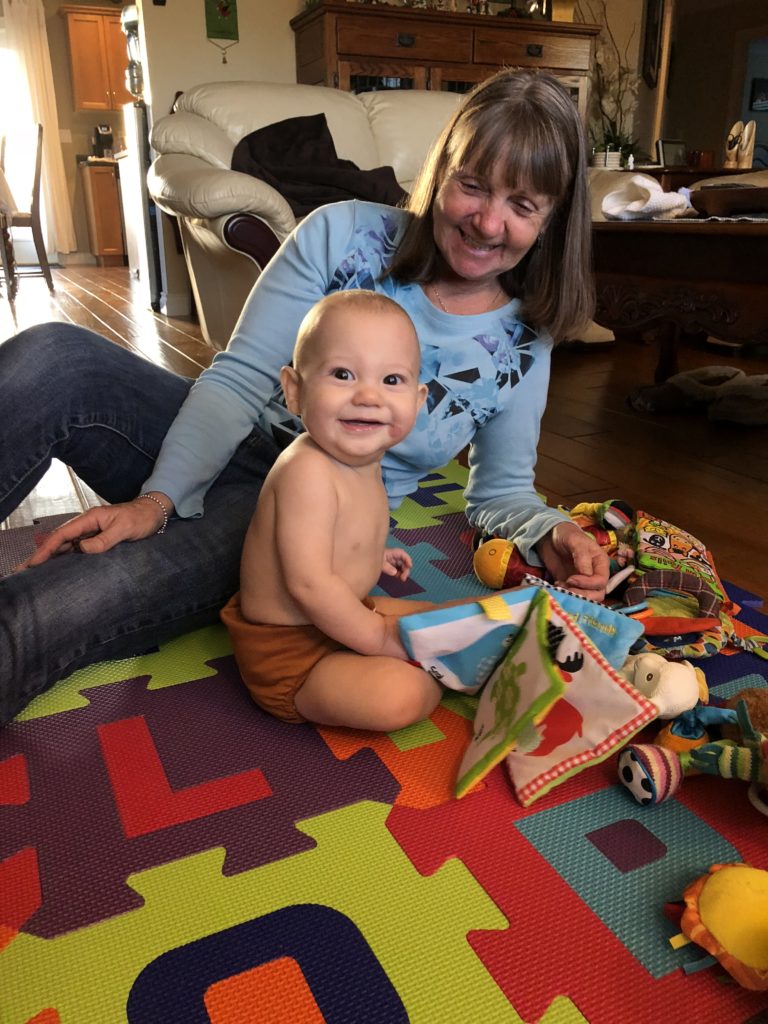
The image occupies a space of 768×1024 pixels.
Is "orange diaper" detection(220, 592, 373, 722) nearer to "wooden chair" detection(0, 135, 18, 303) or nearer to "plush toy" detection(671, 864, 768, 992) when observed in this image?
"plush toy" detection(671, 864, 768, 992)

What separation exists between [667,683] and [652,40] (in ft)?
16.2

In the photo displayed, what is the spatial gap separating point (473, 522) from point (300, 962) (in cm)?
72

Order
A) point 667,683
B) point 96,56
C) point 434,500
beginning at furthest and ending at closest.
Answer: point 96,56, point 434,500, point 667,683

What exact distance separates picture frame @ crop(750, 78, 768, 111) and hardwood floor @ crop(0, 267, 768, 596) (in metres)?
3.41

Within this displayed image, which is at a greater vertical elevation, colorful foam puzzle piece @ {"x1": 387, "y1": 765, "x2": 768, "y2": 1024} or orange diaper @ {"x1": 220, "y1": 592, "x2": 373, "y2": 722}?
orange diaper @ {"x1": 220, "y1": 592, "x2": 373, "y2": 722}

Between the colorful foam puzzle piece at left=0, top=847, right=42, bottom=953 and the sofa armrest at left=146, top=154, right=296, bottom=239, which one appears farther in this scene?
the sofa armrest at left=146, top=154, right=296, bottom=239

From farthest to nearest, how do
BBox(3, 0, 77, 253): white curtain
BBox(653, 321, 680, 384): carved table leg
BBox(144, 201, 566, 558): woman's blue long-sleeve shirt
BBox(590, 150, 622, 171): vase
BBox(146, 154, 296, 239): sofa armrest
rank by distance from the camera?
1. BBox(3, 0, 77, 253): white curtain
2. BBox(590, 150, 622, 171): vase
3. BBox(653, 321, 680, 384): carved table leg
4. BBox(146, 154, 296, 239): sofa armrest
5. BBox(144, 201, 566, 558): woman's blue long-sleeve shirt

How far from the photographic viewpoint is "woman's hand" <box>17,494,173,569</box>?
86 centimetres

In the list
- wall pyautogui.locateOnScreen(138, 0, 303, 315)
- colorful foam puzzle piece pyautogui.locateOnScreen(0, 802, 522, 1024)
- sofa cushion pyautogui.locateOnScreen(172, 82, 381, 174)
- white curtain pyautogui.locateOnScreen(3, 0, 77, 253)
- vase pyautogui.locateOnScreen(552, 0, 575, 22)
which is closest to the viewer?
colorful foam puzzle piece pyautogui.locateOnScreen(0, 802, 522, 1024)

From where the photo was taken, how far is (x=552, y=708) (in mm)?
729

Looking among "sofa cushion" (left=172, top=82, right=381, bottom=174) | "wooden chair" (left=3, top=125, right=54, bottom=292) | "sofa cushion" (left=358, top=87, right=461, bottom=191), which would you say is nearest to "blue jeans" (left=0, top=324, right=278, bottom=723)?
"sofa cushion" (left=172, top=82, right=381, bottom=174)

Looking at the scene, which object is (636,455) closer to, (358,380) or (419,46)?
(358,380)

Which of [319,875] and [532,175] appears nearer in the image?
[319,875]

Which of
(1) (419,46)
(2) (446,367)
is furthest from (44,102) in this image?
(2) (446,367)
